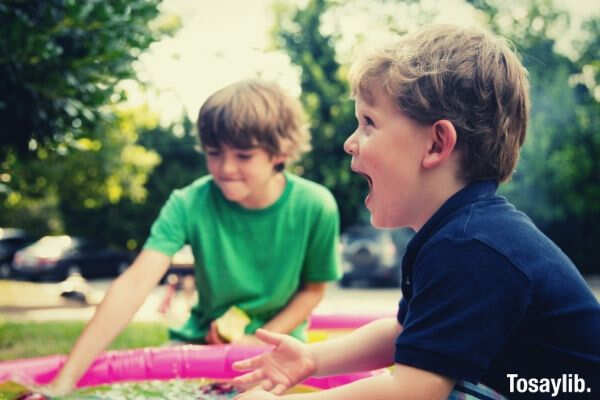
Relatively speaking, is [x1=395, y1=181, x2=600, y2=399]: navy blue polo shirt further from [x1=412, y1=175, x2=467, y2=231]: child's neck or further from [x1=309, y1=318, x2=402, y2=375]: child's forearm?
[x1=309, y1=318, x2=402, y2=375]: child's forearm

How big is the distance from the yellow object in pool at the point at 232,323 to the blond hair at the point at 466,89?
1.47m

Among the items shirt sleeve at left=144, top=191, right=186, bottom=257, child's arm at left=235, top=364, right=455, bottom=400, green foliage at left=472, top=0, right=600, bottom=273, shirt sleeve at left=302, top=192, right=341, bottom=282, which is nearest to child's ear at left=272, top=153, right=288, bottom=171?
shirt sleeve at left=302, top=192, right=341, bottom=282

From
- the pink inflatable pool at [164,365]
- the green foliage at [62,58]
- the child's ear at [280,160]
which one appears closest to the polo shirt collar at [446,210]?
the pink inflatable pool at [164,365]

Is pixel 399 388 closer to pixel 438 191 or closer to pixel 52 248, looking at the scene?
pixel 438 191

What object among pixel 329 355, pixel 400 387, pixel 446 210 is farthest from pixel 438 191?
pixel 329 355

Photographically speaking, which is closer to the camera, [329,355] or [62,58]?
[329,355]

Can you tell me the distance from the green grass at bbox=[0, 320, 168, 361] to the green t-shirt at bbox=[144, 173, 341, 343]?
97.2 inches

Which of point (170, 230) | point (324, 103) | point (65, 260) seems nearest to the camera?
point (170, 230)

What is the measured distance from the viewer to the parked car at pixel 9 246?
18.7 meters

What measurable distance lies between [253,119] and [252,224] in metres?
0.44

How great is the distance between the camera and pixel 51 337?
18.8 ft

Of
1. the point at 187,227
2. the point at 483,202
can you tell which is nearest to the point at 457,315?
the point at 483,202

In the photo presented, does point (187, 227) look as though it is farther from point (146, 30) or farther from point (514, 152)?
point (514, 152)

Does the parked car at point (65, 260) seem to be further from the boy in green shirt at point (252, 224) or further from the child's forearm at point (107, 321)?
the child's forearm at point (107, 321)
